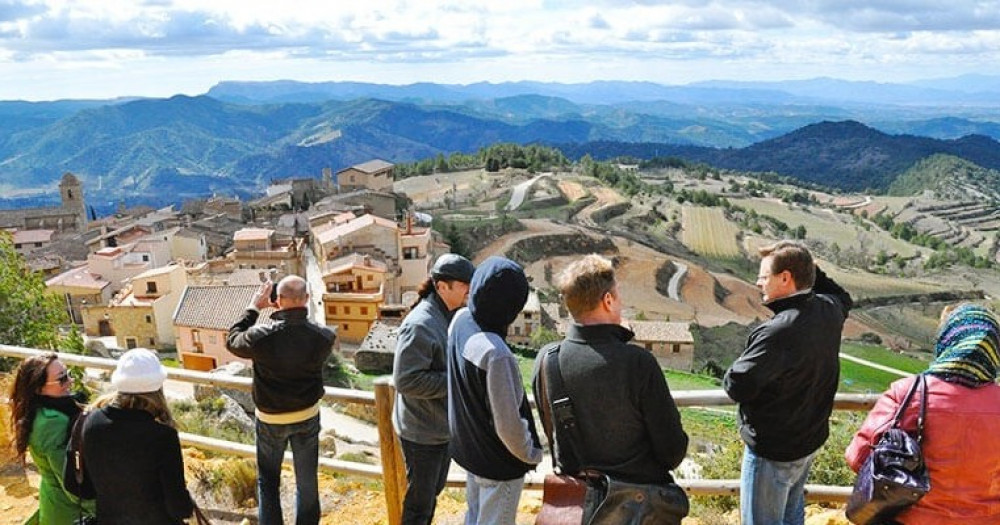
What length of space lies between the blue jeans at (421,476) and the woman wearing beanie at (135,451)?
1234 mm

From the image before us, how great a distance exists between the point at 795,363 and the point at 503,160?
104 m

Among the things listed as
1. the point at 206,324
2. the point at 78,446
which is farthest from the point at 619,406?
the point at 206,324

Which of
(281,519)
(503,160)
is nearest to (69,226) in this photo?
(503,160)

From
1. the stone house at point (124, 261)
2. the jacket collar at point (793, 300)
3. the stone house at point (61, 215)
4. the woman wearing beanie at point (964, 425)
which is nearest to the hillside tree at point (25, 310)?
the jacket collar at point (793, 300)

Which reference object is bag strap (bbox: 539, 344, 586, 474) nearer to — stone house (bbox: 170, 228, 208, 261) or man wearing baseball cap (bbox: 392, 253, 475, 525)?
man wearing baseball cap (bbox: 392, 253, 475, 525)

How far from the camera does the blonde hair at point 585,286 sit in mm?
3143

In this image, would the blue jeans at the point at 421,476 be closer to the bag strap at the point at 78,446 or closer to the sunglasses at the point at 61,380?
the bag strap at the point at 78,446

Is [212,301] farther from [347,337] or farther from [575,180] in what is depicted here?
[575,180]

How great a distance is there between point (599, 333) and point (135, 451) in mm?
2292

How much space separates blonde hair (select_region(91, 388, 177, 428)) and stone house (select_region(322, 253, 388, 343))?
3171cm

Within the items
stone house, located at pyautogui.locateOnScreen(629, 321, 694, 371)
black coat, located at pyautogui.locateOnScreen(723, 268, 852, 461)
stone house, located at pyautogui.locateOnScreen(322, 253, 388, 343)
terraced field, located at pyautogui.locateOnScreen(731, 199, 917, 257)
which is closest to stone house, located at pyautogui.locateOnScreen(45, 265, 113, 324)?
stone house, located at pyautogui.locateOnScreen(322, 253, 388, 343)

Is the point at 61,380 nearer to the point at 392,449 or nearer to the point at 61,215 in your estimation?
the point at 392,449

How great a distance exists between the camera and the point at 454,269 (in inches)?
160

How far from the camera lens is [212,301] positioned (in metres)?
30.0
